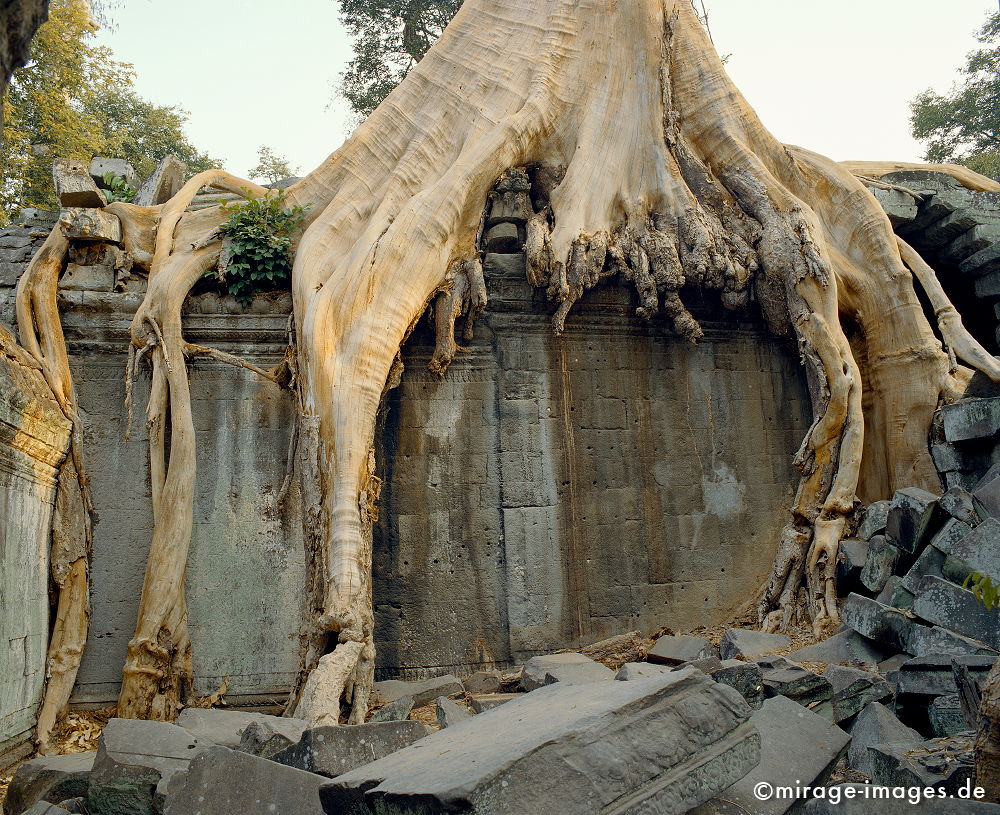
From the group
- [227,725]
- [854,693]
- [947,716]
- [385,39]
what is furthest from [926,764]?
[385,39]

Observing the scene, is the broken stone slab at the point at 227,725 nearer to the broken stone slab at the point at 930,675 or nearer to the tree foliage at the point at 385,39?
the broken stone slab at the point at 930,675

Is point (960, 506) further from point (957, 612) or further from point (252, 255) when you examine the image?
point (252, 255)

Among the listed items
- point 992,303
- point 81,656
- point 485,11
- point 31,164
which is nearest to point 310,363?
point 81,656

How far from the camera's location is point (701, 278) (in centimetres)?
564

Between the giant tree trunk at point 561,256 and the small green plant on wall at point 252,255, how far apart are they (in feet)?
0.48

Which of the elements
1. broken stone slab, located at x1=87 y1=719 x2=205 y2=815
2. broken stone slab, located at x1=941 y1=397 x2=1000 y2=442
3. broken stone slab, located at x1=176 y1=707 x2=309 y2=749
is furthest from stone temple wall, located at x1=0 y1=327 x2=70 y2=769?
broken stone slab, located at x1=941 y1=397 x2=1000 y2=442

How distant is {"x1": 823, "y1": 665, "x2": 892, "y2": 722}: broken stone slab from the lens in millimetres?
3188

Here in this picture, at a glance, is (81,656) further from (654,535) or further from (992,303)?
(992,303)

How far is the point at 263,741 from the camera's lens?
2.89 m

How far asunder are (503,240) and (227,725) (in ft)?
11.3

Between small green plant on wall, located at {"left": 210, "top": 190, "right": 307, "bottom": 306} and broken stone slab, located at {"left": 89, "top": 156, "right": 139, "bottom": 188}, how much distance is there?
1270 millimetres

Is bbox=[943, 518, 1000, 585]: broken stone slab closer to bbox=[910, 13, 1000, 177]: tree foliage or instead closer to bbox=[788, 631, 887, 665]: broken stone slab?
bbox=[788, 631, 887, 665]: broken stone slab

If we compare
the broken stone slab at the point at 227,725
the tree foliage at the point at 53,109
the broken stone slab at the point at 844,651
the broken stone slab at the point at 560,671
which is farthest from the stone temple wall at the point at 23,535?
the tree foliage at the point at 53,109

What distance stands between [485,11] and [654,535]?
4002 mm
